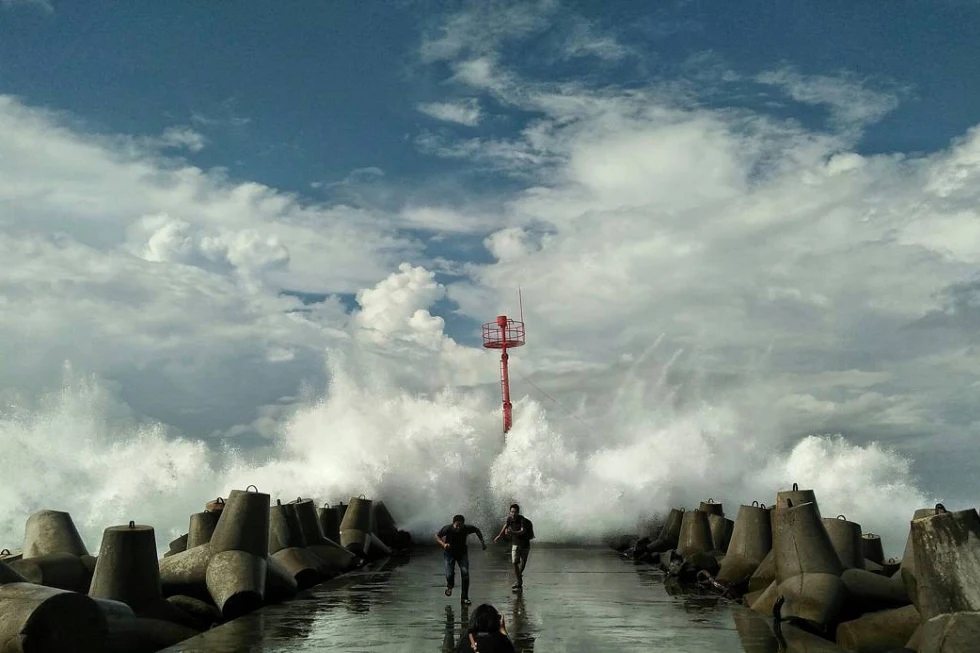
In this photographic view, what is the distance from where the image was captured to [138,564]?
10891mm

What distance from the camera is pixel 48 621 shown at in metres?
8.08

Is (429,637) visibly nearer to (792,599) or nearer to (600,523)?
(792,599)

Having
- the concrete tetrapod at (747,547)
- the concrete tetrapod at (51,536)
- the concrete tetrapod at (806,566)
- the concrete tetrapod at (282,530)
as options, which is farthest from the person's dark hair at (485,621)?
the concrete tetrapod at (282,530)

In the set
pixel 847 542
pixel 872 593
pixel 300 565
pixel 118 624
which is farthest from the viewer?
pixel 300 565

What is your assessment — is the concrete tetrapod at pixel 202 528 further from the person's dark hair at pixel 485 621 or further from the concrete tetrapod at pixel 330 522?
the person's dark hair at pixel 485 621

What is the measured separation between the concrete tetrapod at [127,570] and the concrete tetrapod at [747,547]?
9538 mm

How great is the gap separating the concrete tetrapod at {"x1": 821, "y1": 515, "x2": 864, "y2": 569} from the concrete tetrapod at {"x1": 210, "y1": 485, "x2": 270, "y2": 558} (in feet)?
28.9

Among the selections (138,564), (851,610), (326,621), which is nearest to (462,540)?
(326,621)

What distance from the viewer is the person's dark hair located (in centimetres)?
533

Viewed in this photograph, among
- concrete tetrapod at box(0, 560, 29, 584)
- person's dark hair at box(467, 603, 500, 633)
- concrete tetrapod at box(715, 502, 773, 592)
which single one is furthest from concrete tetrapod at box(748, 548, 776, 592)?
concrete tetrapod at box(0, 560, 29, 584)

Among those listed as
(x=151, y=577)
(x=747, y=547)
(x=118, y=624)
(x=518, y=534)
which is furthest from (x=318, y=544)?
(x=118, y=624)

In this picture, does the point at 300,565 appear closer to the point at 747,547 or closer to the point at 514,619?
the point at 514,619

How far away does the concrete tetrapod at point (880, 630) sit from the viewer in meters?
9.39

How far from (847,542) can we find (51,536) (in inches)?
520
